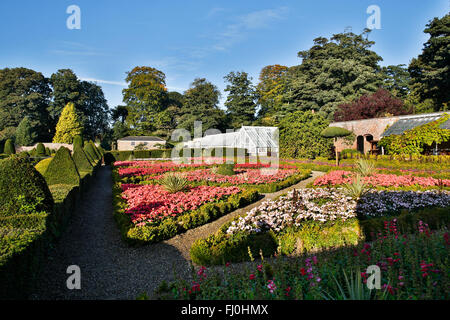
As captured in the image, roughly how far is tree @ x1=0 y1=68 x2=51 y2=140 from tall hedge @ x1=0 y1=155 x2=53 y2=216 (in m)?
42.7

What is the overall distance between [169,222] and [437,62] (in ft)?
104

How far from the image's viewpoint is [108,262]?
4.95 m

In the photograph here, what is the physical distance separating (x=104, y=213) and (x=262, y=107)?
1508 inches

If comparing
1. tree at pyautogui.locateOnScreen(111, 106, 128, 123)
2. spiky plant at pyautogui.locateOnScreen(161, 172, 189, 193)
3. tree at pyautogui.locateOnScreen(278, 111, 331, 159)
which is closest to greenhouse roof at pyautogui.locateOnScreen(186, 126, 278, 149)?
tree at pyautogui.locateOnScreen(278, 111, 331, 159)

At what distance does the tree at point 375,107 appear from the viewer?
1054 inches

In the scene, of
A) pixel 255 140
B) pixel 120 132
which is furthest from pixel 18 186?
pixel 120 132

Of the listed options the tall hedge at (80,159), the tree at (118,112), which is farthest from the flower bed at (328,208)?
the tree at (118,112)

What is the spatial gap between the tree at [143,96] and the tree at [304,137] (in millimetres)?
30622

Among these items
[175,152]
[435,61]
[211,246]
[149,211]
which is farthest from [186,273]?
[435,61]

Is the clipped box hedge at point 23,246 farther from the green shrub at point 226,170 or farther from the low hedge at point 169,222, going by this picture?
the green shrub at point 226,170

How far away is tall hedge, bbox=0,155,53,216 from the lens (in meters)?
4.72

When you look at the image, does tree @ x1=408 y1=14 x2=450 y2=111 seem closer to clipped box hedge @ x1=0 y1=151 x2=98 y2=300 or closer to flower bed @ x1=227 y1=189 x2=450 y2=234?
flower bed @ x1=227 y1=189 x2=450 y2=234

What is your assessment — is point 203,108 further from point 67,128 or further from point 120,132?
point 67,128
